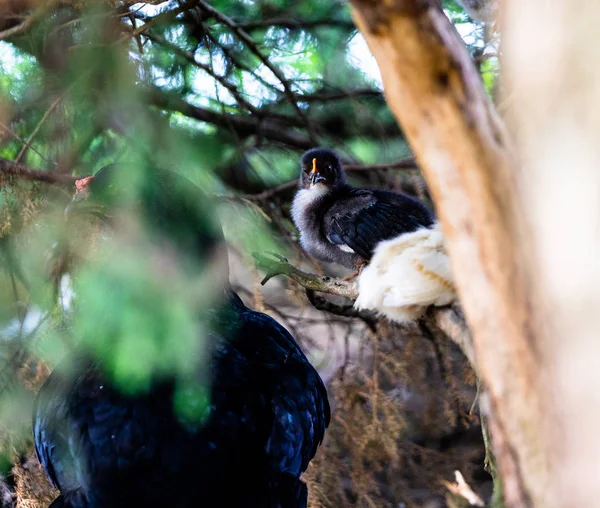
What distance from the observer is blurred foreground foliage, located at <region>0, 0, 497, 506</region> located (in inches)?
79.7

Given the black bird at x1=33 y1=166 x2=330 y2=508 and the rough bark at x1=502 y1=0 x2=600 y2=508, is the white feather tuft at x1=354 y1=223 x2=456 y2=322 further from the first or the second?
the rough bark at x1=502 y1=0 x2=600 y2=508

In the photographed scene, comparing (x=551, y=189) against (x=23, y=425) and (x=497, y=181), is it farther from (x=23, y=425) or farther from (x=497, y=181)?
(x=23, y=425)

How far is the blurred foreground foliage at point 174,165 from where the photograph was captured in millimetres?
2023

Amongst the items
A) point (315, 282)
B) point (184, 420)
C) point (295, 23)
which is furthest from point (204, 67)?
point (184, 420)

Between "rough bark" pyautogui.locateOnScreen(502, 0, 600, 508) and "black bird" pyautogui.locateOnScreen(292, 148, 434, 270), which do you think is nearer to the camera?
"rough bark" pyautogui.locateOnScreen(502, 0, 600, 508)

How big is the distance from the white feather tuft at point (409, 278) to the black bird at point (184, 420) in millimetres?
399

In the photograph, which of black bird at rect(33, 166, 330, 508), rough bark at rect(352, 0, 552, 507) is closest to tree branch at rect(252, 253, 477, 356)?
black bird at rect(33, 166, 330, 508)

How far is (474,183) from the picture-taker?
3.60ft

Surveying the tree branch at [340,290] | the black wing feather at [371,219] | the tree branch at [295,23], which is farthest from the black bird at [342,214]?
the tree branch at [295,23]

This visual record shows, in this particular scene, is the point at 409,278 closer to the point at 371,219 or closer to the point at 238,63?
the point at 371,219

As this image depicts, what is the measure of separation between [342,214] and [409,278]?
953mm

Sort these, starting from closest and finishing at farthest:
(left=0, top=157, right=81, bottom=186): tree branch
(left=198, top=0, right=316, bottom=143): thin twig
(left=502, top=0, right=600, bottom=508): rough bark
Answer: (left=502, top=0, right=600, bottom=508): rough bark
(left=0, top=157, right=81, bottom=186): tree branch
(left=198, top=0, right=316, bottom=143): thin twig

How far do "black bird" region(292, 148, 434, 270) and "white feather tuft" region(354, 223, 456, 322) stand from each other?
360mm

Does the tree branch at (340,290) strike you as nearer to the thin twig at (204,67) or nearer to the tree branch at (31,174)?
the tree branch at (31,174)
